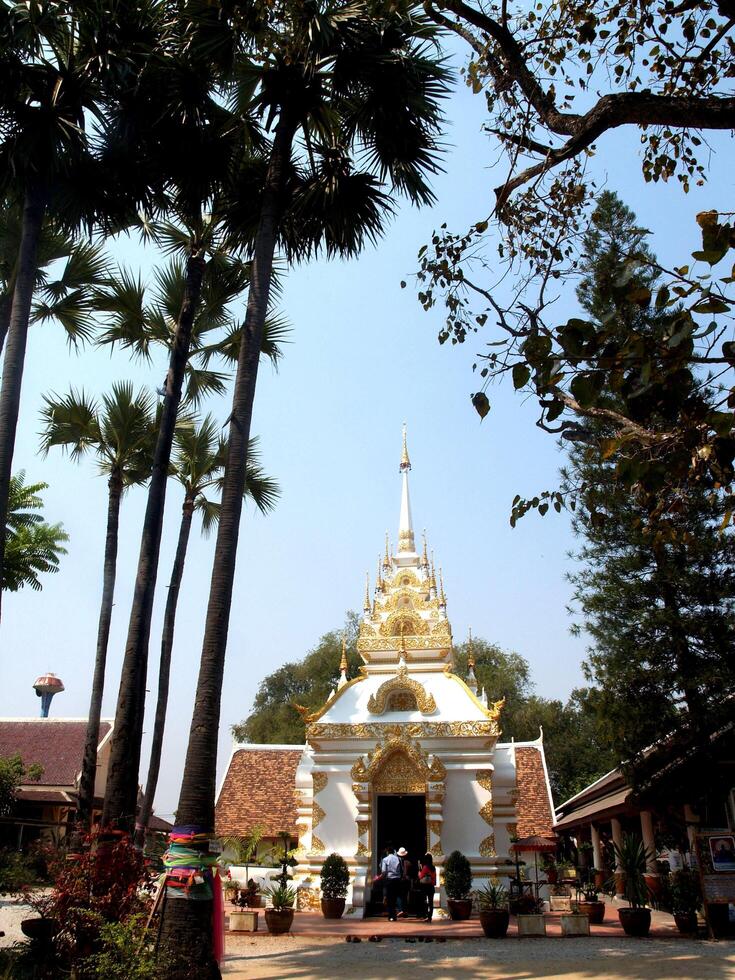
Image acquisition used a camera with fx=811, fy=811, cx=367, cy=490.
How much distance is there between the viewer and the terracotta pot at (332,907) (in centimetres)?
1414

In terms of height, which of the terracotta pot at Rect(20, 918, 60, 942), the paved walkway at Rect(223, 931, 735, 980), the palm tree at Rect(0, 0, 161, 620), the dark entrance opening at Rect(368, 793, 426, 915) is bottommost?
the paved walkway at Rect(223, 931, 735, 980)

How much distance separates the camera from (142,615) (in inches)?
371

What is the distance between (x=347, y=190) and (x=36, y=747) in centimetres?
2448

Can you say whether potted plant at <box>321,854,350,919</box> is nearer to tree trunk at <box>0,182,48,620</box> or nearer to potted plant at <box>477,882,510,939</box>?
potted plant at <box>477,882,510,939</box>

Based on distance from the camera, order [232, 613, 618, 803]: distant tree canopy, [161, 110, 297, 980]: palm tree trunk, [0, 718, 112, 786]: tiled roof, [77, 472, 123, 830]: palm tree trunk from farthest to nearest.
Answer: [232, 613, 618, 803]: distant tree canopy < [0, 718, 112, 786]: tiled roof < [77, 472, 123, 830]: palm tree trunk < [161, 110, 297, 980]: palm tree trunk

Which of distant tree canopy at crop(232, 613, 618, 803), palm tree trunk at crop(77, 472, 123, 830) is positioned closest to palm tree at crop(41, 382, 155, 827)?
palm tree trunk at crop(77, 472, 123, 830)

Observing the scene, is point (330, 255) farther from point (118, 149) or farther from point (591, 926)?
point (591, 926)

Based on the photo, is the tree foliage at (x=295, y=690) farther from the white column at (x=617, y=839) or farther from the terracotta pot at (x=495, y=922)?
the terracotta pot at (x=495, y=922)

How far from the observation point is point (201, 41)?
26.8 feet

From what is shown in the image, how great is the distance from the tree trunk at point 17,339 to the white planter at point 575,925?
9.09 m

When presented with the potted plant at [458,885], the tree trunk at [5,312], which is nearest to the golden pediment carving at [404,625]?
the potted plant at [458,885]

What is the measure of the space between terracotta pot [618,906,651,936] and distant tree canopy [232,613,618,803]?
20.7 metres

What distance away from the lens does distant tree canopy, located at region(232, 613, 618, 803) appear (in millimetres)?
35750

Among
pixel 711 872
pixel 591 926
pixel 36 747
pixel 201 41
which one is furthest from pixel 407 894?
pixel 36 747
